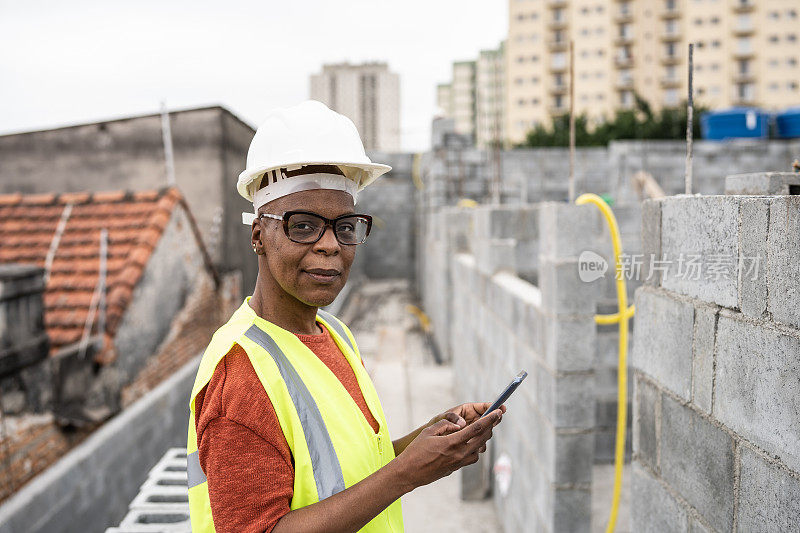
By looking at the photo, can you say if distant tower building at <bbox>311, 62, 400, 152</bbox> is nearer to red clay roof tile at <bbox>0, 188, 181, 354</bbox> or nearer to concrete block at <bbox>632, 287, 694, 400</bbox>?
red clay roof tile at <bbox>0, 188, 181, 354</bbox>

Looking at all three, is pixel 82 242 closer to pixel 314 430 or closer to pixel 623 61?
pixel 314 430

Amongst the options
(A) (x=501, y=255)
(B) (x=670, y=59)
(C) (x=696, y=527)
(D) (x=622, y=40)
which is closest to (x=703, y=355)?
(C) (x=696, y=527)

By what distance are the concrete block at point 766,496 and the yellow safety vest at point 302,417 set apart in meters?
1.00

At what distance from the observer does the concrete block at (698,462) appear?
1855mm

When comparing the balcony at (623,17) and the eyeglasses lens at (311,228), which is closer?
the eyeglasses lens at (311,228)

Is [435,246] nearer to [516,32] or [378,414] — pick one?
[378,414]

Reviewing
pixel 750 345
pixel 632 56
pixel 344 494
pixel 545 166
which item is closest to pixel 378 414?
pixel 344 494

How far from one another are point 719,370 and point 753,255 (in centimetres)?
39

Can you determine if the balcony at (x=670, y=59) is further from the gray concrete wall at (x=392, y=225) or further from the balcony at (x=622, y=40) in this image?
the gray concrete wall at (x=392, y=225)

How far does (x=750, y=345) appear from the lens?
1.73 metres

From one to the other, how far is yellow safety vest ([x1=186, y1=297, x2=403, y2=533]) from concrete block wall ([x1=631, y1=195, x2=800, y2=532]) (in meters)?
1.03

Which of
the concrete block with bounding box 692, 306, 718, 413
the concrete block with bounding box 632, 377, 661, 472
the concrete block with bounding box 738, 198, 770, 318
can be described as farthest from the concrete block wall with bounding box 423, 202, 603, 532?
the concrete block with bounding box 738, 198, 770, 318

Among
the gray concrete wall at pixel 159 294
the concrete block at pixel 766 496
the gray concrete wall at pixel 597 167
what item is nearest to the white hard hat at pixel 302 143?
the concrete block at pixel 766 496

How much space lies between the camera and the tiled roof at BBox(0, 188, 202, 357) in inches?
234
